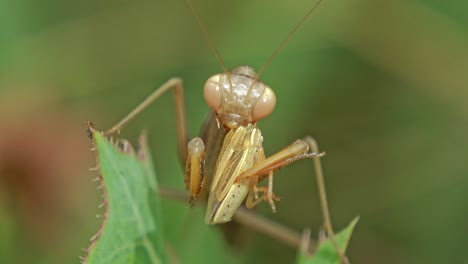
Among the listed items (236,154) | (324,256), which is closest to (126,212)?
(236,154)

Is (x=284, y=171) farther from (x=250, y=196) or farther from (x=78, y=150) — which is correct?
(x=250, y=196)

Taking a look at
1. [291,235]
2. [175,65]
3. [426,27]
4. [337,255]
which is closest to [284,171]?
[291,235]

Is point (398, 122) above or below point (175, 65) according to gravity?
below

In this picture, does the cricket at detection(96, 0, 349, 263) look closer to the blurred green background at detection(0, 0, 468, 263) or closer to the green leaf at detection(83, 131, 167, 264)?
the green leaf at detection(83, 131, 167, 264)

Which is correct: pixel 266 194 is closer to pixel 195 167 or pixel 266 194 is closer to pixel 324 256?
Result: pixel 195 167

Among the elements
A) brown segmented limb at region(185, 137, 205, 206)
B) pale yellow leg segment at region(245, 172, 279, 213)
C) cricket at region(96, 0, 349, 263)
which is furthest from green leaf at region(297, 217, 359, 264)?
brown segmented limb at region(185, 137, 205, 206)

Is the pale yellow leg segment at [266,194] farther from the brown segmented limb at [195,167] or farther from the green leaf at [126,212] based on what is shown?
the green leaf at [126,212]

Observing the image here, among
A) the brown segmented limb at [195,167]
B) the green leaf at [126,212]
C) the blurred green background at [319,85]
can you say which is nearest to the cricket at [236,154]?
the brown segmented limb at [195,167]
